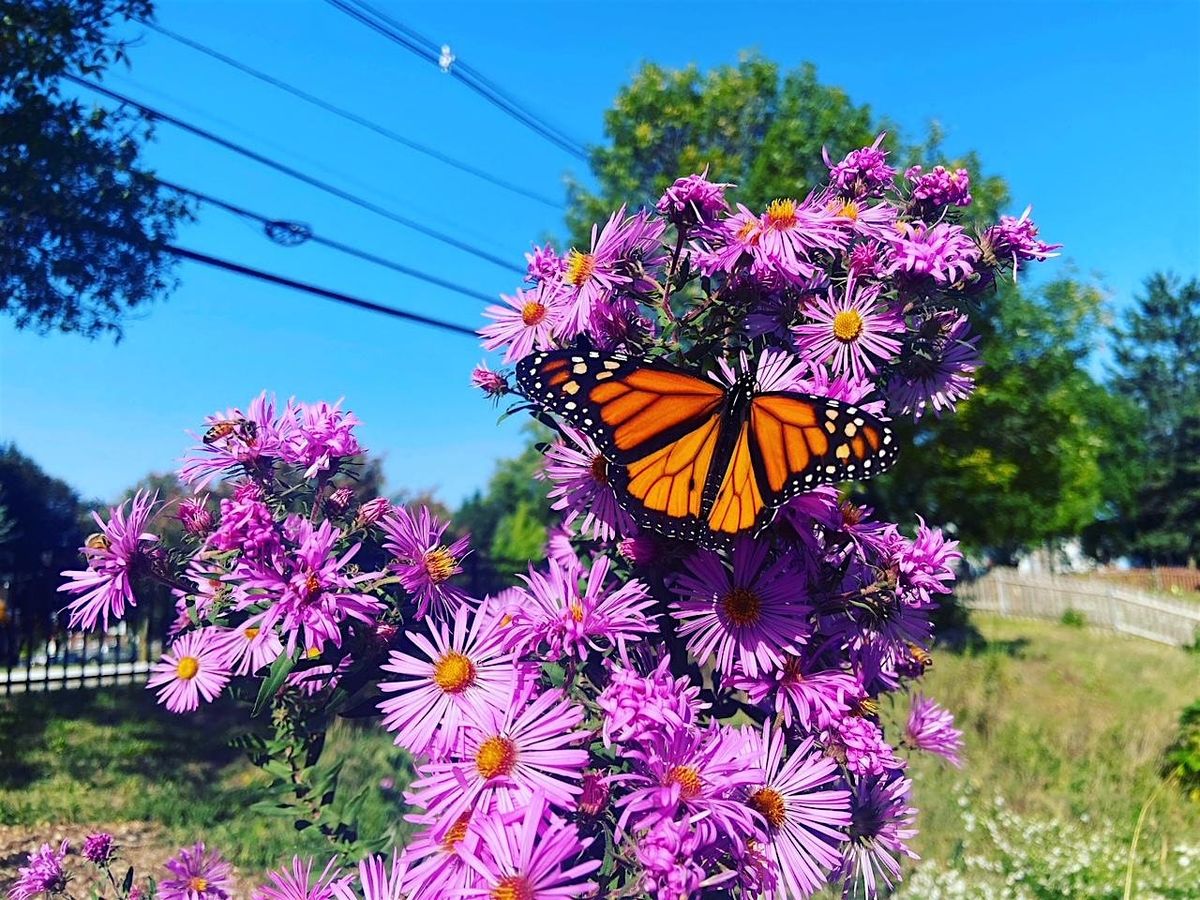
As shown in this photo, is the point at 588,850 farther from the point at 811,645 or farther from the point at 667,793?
the point at 811,645

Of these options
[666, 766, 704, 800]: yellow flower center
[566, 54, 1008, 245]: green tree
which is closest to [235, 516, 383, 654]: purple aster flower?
[666, 766, 704, 800]: yellow flower center

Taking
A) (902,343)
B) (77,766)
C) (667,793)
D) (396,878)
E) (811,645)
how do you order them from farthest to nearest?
(77,766), (902,343), (811,645), (396,878), (667,793)

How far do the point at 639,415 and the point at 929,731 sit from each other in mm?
1245

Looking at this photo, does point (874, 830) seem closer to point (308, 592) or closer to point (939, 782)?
point (308, 592)

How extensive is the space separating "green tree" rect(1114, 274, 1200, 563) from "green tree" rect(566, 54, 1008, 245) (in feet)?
103

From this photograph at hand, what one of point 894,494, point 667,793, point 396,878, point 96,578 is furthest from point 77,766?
point 894,494

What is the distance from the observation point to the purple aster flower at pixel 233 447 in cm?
176

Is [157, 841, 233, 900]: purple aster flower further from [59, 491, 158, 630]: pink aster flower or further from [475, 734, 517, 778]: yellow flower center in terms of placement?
[475, 734, 517, 778]: yellow flower center

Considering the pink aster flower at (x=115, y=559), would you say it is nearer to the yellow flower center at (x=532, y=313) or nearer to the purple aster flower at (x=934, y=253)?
the yellow flower center at (x=532, y=313)

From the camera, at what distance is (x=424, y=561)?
1.66 m

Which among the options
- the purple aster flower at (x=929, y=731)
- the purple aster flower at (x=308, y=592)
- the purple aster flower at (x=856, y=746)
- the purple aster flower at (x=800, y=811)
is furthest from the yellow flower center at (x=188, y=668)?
the purple aster flower at (x=929, y=731)

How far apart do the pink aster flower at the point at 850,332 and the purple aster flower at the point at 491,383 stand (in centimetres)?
61

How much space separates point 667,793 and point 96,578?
128cm

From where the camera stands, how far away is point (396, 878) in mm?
1330
